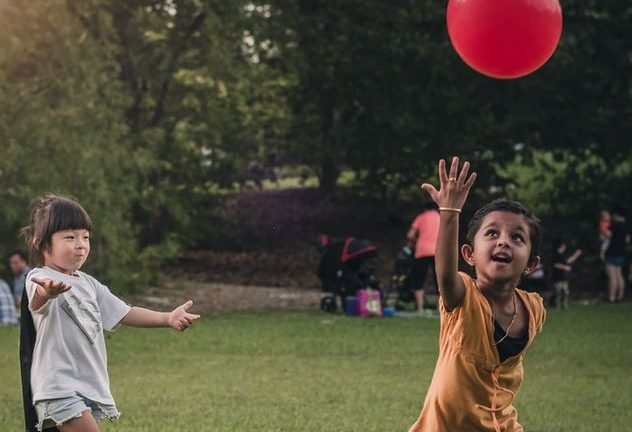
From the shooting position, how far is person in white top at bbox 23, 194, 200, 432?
17.3ft

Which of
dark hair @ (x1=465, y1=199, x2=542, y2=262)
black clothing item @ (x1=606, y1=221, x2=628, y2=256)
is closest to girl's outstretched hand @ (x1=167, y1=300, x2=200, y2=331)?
dark hair @ (x1=465, y1=199, x2=542, y2=262)

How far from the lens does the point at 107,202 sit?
17.4 metres

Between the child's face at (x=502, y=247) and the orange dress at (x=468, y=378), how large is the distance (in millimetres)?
96

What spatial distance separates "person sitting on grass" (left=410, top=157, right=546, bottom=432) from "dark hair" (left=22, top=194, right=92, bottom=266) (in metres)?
1.74

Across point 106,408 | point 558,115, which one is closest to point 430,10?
point 558,115

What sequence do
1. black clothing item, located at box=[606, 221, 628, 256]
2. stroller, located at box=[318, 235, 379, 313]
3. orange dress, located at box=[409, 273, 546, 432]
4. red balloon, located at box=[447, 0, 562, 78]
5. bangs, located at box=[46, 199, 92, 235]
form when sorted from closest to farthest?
1. orange dress, located at box=[409, 273, 546, 432]
2. bangs, located at box=[46, 199, 92, 235]
3. red balloon, located at box=[447, 0, 562, 78]
4. stroller, located at box=[318, 235, 379, 313]
5. black clothing item, located at box=[606, 221, 628, 256]

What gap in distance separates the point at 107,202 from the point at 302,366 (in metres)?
6.22

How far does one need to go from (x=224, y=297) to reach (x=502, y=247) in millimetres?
15565

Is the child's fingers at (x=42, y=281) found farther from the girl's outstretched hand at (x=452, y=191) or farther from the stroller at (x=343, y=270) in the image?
the stroller at (x=343, y=270)

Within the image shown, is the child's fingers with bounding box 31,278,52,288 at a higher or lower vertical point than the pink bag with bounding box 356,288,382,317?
higher

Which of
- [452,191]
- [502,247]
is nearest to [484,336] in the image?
[502,247]

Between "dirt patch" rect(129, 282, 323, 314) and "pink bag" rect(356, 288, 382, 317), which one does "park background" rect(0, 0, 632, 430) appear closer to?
"dirt patch" rect(129, 282, 323, 314)

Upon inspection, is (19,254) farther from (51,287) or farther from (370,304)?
(51,287)

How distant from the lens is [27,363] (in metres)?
5.40
